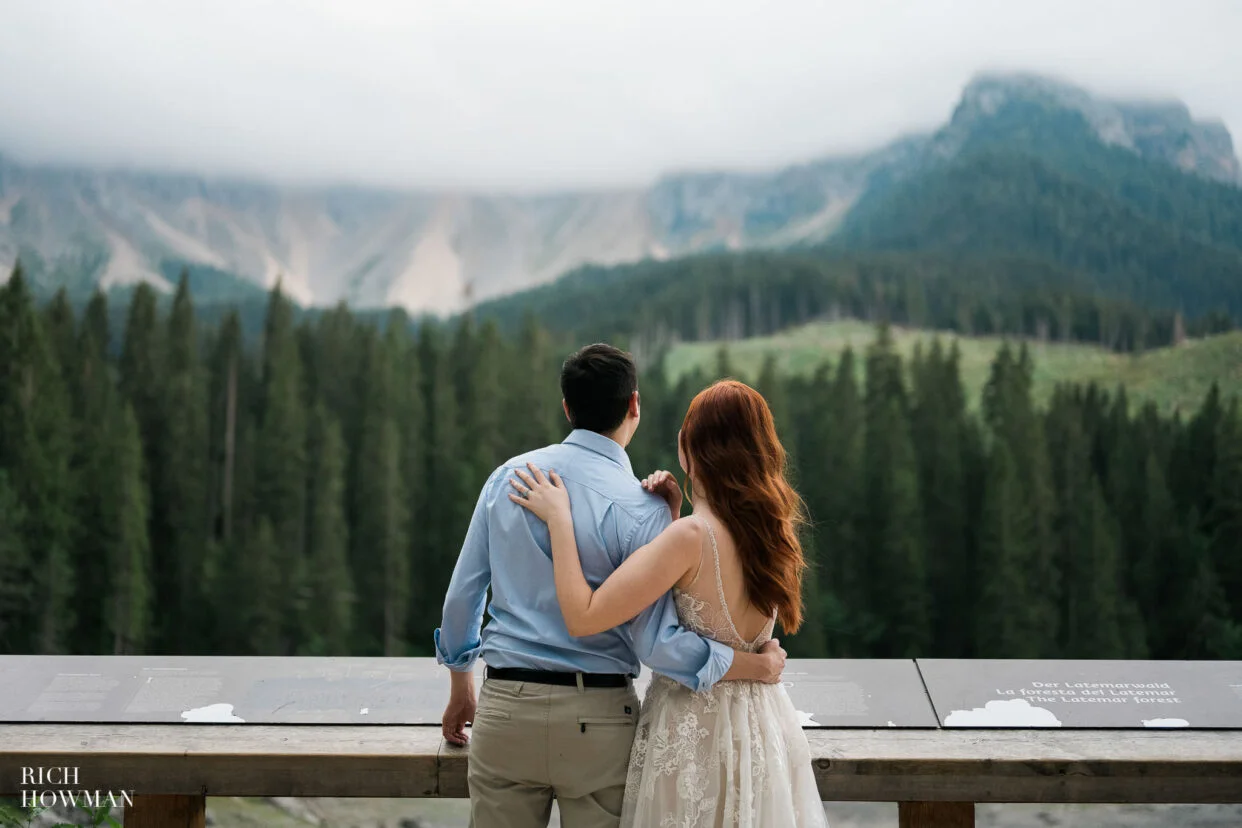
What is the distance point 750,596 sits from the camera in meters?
2.02

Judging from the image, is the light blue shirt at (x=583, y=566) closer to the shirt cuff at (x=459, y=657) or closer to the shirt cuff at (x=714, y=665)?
the shirt cuff at (x=714, y=665)

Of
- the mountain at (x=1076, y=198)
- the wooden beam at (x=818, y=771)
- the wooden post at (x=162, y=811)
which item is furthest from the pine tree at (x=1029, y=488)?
the wooden post at (x=162, y=811)

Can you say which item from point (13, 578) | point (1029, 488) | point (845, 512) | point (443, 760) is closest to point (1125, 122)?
point (1029, 488)

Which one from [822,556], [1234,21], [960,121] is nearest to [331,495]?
[822,556]

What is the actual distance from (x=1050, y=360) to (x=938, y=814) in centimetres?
1222

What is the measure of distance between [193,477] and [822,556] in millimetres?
7797

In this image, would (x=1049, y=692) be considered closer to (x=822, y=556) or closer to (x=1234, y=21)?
(x=822, y=556)

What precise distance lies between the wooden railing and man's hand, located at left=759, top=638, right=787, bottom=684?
2.32ft

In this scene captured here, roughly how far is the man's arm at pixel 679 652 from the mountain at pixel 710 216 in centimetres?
1310

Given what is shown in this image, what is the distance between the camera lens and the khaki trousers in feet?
6.57

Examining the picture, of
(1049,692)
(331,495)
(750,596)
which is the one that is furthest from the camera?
(331,495)

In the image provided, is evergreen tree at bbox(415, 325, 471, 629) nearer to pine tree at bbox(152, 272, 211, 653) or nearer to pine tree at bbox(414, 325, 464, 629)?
pine tree at bbox(414, 325, 464, 629)

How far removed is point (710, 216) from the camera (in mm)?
15484

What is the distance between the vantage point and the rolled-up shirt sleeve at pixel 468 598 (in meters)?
2.18
